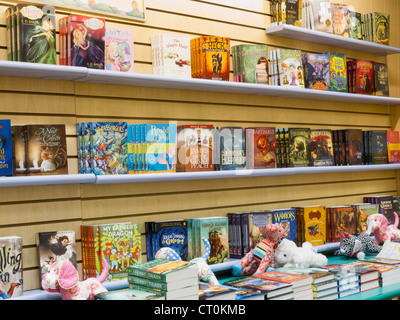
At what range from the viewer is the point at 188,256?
3299mm

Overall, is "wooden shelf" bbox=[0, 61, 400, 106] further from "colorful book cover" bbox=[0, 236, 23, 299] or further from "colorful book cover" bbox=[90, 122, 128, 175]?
"colorful book cover" bbox=[0, 236, 23, 299]

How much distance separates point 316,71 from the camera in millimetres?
4086

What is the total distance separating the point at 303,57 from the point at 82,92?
175 centimetres

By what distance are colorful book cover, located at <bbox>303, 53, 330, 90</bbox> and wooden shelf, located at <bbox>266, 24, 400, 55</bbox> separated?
15cm

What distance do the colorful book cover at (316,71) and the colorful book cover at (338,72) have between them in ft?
0.35

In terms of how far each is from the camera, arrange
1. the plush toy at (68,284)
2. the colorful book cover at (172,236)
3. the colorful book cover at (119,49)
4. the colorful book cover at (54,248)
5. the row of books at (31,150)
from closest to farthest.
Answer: the plush toy at (68,284) → the row of books at (31,150) → the colorful book cover at (54,248) → the colorful book cover at (119,49) → the colorful book cover at (172,236)

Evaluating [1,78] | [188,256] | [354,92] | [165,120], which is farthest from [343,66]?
[1,78]

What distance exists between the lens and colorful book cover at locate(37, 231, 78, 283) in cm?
277

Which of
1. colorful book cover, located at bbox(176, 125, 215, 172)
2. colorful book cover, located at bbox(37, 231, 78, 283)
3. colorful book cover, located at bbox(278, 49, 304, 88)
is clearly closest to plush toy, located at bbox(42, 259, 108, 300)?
colorful book cover, located at bbox(37, 231, 78, 283)

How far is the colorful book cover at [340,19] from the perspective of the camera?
4249 millimetres

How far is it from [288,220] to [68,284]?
5.74 feet

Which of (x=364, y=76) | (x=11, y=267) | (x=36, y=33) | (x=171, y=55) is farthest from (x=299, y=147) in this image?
(x=11, y=267)

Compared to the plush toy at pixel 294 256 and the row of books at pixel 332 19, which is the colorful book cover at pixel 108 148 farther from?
the row of books at pixel 332 19

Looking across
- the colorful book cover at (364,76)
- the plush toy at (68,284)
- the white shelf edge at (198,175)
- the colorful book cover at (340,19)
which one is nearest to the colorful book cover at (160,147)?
the white shelf edge at (198,175)
